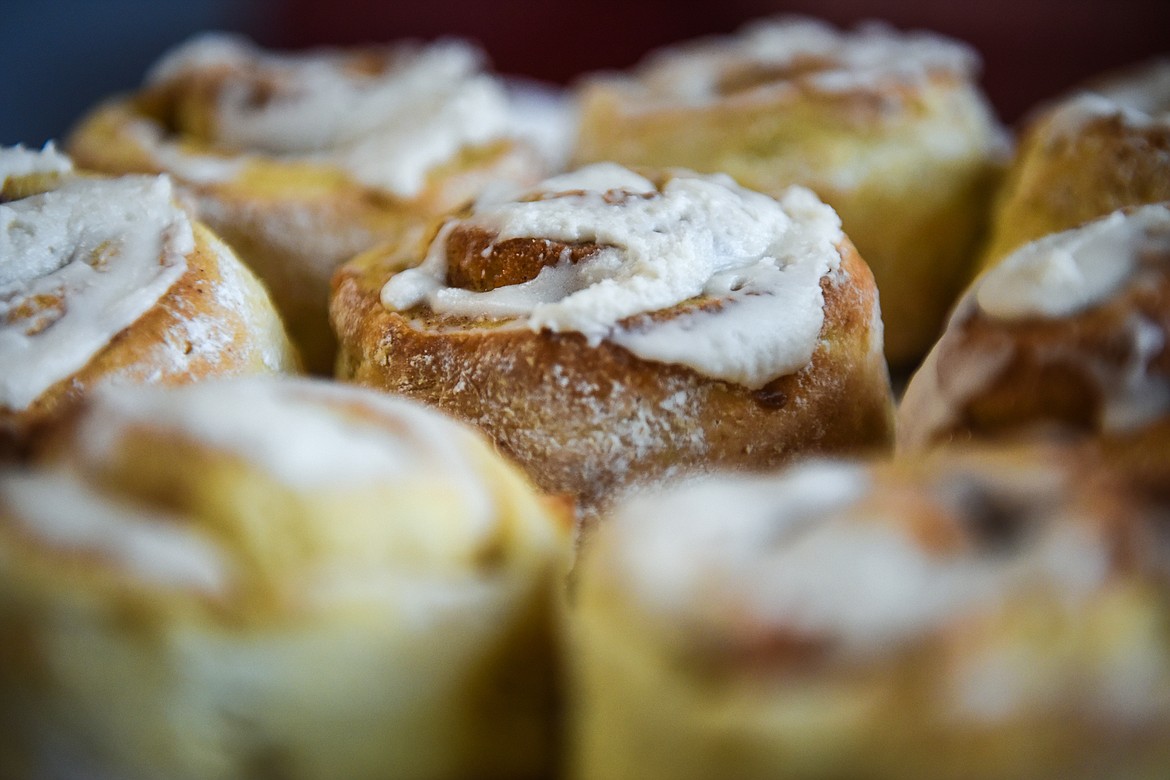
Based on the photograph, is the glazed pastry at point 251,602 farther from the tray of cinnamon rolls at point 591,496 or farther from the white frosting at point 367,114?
the white frosting at point 367,114

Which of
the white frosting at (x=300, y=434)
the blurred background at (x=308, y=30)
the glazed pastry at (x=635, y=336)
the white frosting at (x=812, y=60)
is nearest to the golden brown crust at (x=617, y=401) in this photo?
the glazed pastry at (x=635, y=336)

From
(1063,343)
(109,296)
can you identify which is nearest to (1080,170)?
(1063,343)

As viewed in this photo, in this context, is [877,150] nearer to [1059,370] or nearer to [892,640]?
[1059,370]

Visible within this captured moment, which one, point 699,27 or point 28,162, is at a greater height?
point 28,162

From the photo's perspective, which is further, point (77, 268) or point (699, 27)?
point (699, 27)

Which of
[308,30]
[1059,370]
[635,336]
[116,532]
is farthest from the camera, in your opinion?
[308,30]

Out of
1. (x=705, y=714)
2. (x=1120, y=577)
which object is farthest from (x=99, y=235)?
(x=1120, y=577)

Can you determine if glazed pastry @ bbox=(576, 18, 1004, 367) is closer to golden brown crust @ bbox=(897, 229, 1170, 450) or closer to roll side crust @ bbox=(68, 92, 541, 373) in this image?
roll side crust @ bbox=(68, 92, 541, 373)
